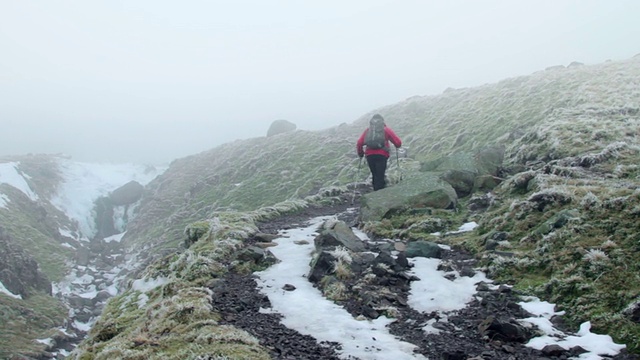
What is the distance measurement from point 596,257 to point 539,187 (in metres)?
5.58

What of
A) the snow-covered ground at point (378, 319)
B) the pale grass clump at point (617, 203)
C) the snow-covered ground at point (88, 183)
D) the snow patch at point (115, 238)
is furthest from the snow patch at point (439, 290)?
the snow-covered ground at point (88, 183)

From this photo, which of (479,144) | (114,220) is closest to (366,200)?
(479,144)

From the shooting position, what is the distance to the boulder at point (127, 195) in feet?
315

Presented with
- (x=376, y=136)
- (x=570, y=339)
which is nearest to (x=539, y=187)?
(x=376, y=136)

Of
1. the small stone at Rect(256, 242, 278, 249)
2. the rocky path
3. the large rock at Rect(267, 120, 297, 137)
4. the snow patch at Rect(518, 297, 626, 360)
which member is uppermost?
the large rock at Rect(267, 120, 297, 137)

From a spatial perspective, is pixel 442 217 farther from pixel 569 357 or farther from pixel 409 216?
pixel 569 357

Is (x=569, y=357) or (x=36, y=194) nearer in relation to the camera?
(x=569, y=357)

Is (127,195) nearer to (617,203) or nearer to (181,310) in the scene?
(181,310)

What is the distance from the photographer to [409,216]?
1595 cm

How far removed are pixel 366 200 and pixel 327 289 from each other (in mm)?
7664

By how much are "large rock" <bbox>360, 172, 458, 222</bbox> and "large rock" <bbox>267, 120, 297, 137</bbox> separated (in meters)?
66.9

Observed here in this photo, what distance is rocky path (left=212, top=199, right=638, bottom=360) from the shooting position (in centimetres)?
717

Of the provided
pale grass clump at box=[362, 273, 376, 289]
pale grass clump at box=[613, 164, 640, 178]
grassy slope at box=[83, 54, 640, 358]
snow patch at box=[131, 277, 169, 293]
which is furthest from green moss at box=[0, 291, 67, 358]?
pale grass clump at box=[613, 164, 640, 178]

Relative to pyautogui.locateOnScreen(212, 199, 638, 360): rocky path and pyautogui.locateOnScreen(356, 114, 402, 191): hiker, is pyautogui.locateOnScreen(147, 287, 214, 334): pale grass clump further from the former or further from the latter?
pyautogui.locateOnScreen(356, 114, 402, 191): hiker
